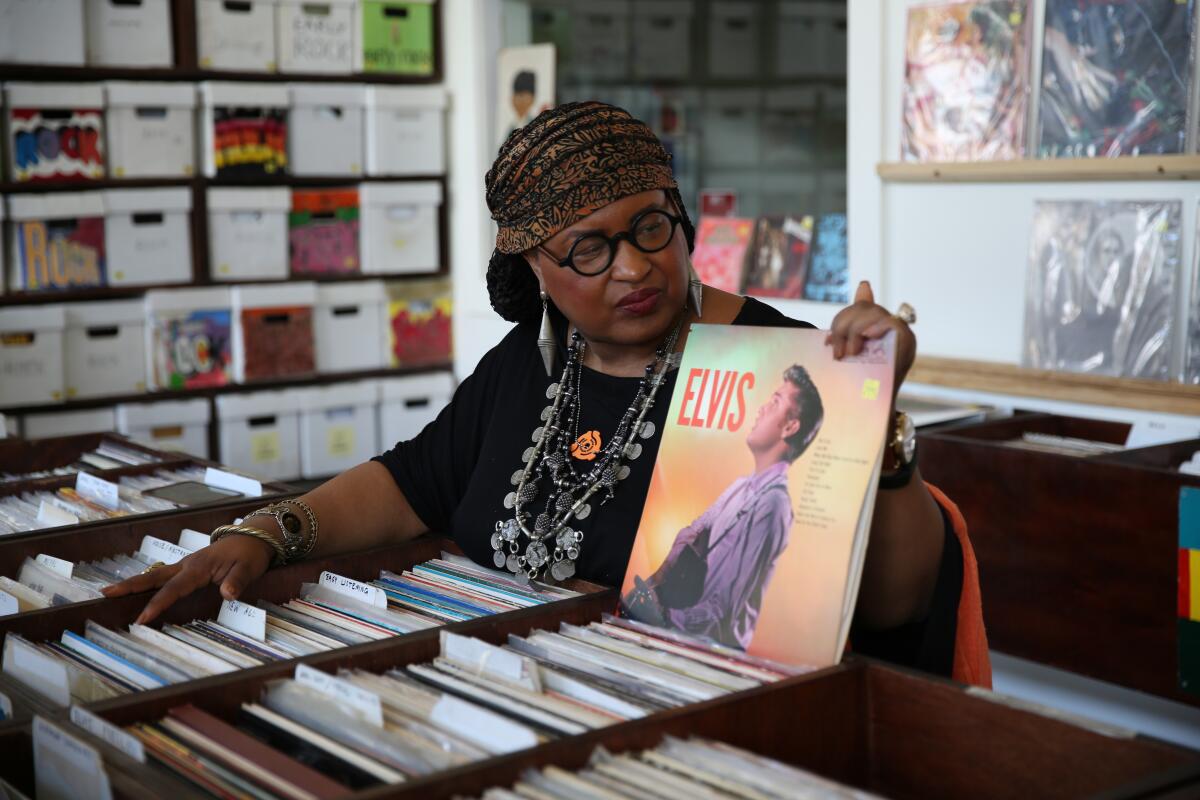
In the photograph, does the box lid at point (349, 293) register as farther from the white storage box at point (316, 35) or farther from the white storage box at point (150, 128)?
the white storage box at point (316, 35)

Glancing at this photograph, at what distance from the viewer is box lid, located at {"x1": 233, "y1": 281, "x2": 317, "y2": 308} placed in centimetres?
449

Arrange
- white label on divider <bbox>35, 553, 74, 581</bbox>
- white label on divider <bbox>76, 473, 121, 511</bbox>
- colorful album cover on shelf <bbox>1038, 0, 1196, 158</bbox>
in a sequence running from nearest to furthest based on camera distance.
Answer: white label on divider <bbox>35, 553, 74, 581</bbox>
white label on divider <bbox>76, 473, 121, 511</bbox>
colorful album cover on shelf <bbox>1038, 0, 1196, 158</bbox>

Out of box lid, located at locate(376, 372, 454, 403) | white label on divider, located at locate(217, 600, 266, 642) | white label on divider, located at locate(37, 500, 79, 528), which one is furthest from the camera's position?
box lid, located at locate(376, 372, 454, 403)

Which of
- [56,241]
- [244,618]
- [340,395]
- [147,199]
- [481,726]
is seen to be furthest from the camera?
[340,395]

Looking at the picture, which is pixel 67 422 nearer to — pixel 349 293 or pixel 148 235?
pixel 148 235

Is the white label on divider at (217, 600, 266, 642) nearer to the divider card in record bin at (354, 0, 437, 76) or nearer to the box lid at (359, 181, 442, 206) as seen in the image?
the box lid at (359, 181, 442, 206)

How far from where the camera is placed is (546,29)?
16.5 ft

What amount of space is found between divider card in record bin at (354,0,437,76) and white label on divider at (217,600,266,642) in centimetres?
366

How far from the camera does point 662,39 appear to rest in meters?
5.28

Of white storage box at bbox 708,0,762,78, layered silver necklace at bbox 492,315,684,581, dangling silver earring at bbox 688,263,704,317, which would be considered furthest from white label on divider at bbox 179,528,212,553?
white storage box at bbox 708,0,762,78

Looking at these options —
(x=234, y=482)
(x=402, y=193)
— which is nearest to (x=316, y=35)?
(x=402, y=193)

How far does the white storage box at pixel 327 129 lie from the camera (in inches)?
181

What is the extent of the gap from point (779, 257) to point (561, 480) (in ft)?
7.80

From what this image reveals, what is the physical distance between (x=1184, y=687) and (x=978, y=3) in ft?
5.45
